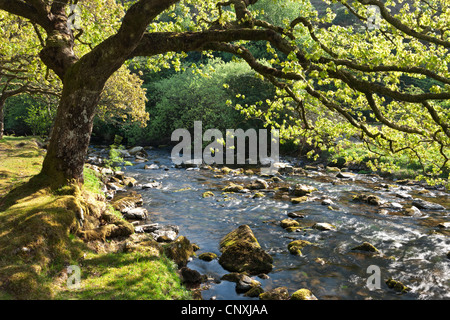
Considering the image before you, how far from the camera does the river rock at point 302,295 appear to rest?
758cm

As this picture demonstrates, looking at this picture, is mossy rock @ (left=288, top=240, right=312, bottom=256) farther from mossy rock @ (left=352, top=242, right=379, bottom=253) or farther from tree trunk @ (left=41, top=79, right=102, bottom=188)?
tree trunk @ (left=41, top=79, right=102, bottom=188)

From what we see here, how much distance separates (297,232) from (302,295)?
4.88 meters

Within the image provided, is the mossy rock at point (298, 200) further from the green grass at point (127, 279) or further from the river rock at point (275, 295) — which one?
the green grass at point (127, 279)

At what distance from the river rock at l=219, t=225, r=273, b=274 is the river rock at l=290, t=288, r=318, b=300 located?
60.3 inches

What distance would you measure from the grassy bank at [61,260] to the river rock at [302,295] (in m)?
2.54

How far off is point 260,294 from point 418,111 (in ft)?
21.1

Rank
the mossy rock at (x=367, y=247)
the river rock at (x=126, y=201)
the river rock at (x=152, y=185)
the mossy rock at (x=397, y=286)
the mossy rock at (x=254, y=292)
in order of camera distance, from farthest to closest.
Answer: the river rock at (x=152, y=185) < the river rock at (x=126, y=201) < the mossy rock at (x=367, y=247) < the mossy rock at (x=397, y=286) < the mossy rock at (x=254, y=292)

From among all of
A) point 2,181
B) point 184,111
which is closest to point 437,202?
point 2,181

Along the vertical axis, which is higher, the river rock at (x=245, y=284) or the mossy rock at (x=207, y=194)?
the mossy rock at (x=207, y=194)

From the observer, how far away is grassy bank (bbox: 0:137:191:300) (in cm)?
576

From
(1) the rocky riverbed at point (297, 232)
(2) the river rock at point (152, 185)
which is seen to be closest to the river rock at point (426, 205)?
(1) the rocky riverbed at point (297, 232)

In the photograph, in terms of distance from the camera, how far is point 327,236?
12.0m

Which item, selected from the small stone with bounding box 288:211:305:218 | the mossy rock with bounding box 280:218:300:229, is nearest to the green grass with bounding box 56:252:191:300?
the mossy rock with bounding box 280:218:300:229

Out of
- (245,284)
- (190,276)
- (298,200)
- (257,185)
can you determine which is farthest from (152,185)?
(245,284)
